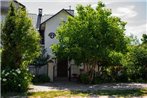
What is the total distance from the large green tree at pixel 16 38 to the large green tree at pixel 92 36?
613 centimetres

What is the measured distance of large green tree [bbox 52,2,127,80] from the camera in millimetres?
27609

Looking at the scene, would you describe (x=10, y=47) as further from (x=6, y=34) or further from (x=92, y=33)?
(x=92, y=33)

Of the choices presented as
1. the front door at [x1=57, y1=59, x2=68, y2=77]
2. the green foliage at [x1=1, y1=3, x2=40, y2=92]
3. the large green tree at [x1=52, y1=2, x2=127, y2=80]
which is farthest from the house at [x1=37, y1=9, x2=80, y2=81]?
the green foliage at [x1=1, y1=3, x2=40, y2=92]

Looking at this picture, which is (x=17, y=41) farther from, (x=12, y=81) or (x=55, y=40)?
(x=55, y=40)

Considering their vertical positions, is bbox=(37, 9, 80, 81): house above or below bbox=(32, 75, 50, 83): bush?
above

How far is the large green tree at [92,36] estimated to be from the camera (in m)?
27.6

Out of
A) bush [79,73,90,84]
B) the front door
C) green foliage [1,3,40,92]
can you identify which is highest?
green foliage [1,3,40,92]

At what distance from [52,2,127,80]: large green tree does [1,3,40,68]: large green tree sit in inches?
241

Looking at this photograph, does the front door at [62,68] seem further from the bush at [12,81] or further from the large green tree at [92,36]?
the bush at [12,81]

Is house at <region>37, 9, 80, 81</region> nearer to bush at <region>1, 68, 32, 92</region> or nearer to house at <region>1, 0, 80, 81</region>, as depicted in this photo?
house at <region>1, 0, 80, 81</region>

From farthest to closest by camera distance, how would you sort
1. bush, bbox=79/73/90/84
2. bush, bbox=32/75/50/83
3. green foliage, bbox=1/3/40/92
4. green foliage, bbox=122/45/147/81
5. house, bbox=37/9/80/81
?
house, bbox=37/9/80/81
green foliage, bbox=122/45/147/81
bush, bbox=32/75/50/83
bush, bbox=79/73/90/84
green foliage, bbox=1/3/40/92

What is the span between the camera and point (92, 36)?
27859mm

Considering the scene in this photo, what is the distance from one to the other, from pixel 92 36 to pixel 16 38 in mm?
7822

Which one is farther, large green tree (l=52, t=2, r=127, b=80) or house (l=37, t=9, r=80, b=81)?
house (l=37, t=9, r=80, b=81)
